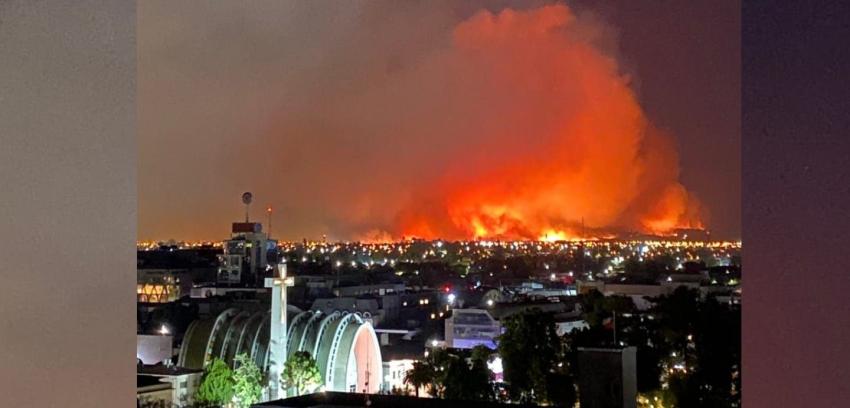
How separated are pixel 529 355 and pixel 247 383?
13.5 feet

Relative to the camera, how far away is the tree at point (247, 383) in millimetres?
11414

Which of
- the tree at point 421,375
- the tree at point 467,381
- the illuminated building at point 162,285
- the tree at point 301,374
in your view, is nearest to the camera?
the tree at point 467,381

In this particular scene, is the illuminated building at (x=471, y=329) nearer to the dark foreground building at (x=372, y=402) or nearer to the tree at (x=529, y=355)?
the tree at (x=529, y=355)

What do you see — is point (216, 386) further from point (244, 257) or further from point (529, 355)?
point (244, 257)

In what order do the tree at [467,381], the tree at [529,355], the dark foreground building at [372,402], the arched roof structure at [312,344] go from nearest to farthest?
1. the dark foreground building at [372,402]
2. the tree at [529,355]
3. the tree at [467,381]
4. the arched roof structure at [312,344]

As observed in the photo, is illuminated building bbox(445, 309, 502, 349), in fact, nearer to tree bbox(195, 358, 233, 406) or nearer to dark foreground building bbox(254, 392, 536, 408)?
Result: tree bbox(195, 358, 233, 406)

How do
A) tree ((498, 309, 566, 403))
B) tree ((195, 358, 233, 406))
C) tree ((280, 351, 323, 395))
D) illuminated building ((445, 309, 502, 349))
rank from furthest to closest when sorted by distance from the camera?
illuminated building ((445, 309, 502, 349)), tree ((280, 351, 323, 395)), tree ((195, 358, 233, 406)), tree ((498, 309, 566, 403))

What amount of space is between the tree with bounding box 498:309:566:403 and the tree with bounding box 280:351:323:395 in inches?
157

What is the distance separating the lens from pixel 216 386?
1088cm

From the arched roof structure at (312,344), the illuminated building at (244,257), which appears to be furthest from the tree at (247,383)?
the illuminated building at (244,257)

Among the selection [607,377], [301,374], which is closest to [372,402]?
[607,377]

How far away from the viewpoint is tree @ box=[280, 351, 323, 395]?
1246 centimetres

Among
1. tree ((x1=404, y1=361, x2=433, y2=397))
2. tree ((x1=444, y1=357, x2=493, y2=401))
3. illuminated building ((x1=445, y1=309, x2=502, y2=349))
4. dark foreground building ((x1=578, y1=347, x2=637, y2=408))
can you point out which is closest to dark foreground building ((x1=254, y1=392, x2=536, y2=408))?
dark foreground building ((x1=578, y1=347, x2=637, y2=408))

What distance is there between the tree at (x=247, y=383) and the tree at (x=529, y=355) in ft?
11.5
